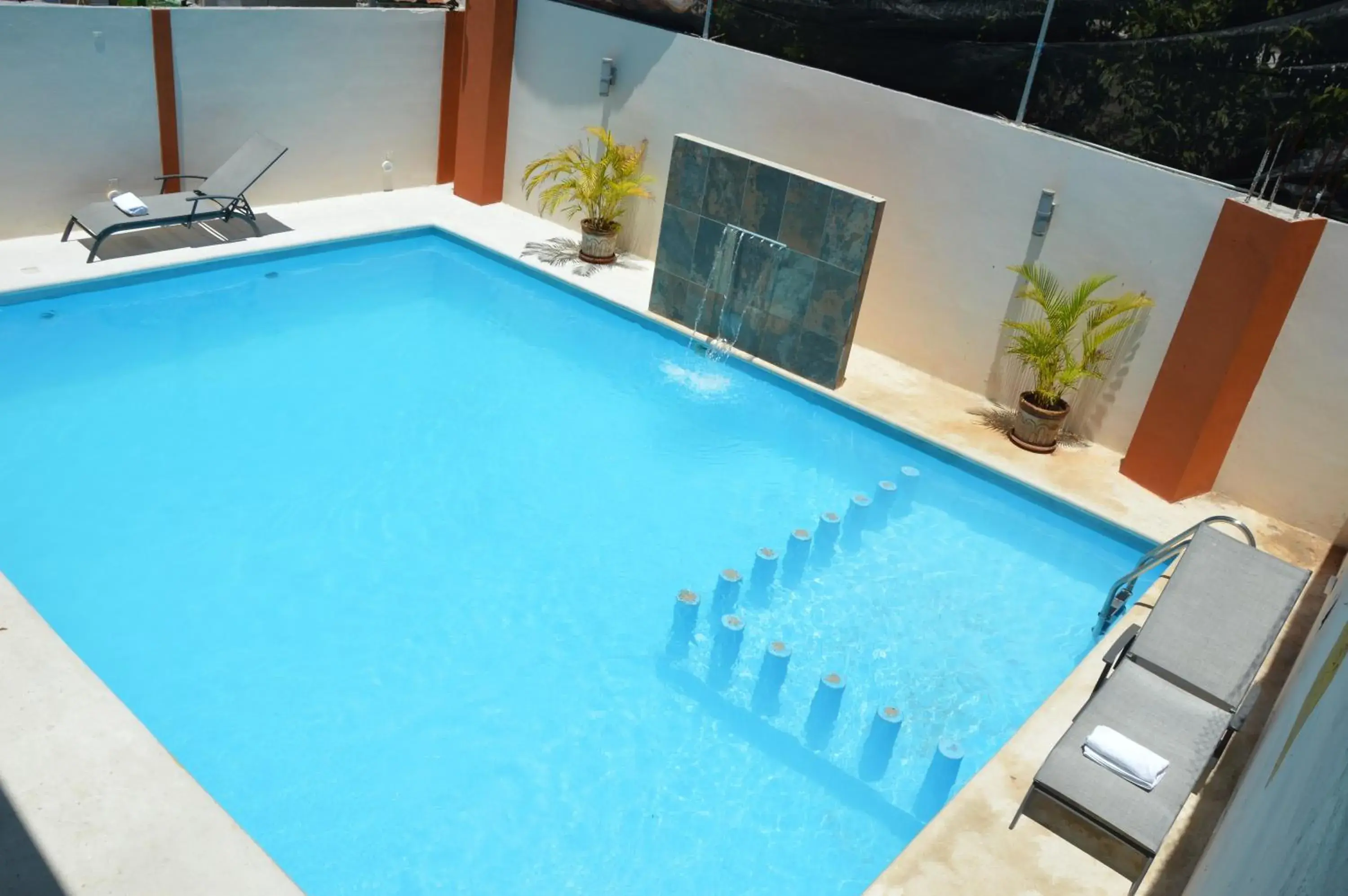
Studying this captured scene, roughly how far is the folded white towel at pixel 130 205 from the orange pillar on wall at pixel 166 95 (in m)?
0.80

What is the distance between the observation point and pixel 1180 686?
593cm

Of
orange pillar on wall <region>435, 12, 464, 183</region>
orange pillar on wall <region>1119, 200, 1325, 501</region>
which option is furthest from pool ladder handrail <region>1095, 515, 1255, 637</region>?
orange pillar on wall <region>435, 12, 464, 183</region>

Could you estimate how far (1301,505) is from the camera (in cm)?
895

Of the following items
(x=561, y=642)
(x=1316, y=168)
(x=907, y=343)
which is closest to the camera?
(x=561, y=642)

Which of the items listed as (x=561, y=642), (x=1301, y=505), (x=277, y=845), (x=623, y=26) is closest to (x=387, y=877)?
(x=277, y=845)

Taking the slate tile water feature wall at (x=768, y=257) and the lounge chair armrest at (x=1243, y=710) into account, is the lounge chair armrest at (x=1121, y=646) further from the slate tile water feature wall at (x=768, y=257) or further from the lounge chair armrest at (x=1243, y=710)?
the slate tile water feature wall at (x=768, y=257)

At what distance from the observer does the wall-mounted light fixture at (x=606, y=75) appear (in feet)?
40.4

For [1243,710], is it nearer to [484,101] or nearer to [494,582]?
[494,582]

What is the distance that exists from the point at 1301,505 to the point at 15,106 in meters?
12.0

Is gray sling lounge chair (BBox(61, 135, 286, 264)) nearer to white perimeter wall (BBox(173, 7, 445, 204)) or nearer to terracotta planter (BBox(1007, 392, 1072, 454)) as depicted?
white perimeter wall (BBox(173, 7, 445, 204))

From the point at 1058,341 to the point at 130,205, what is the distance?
29.0 ft

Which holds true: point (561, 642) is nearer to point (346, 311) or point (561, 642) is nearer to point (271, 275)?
point (346, 311)

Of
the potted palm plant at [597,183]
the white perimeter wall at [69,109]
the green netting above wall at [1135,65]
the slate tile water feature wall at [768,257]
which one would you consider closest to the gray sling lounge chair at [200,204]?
the white perimeter wall at [69,109]

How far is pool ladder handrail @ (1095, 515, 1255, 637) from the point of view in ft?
21.9
